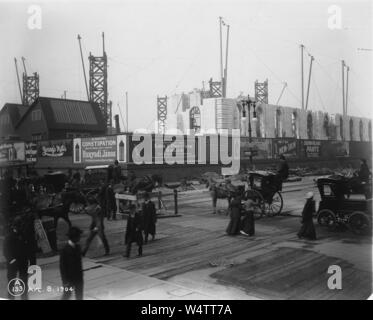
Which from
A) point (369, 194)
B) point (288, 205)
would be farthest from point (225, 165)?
point (369, 194)

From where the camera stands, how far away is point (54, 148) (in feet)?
119

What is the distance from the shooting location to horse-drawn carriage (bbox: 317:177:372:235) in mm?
13094

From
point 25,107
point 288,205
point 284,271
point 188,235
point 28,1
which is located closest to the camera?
point 284,271

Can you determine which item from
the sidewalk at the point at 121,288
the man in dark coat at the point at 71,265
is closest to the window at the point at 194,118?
the sidewalk at the point at 121,288

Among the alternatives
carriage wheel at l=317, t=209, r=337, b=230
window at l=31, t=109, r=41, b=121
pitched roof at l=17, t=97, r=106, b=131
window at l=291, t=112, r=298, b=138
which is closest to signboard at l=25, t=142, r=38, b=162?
pitched roof at l=17, t=97, r=106, b=131

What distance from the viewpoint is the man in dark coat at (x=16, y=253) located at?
326 inches

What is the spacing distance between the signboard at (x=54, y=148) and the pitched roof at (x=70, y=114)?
176 inches

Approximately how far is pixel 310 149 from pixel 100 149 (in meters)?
27.2

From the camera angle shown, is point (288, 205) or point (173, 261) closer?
point (173, 261)

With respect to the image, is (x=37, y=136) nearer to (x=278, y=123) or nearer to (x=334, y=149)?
(x=278, y=123)

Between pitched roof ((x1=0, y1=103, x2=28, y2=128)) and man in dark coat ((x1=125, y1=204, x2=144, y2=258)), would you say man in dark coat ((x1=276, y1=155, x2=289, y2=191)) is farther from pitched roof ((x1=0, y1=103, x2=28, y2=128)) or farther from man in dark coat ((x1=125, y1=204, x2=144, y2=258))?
pitched roof ((x1=0, y1=103, x2=28, y2=128))
